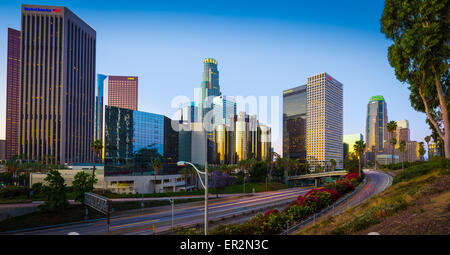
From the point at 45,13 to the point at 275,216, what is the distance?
197 meters

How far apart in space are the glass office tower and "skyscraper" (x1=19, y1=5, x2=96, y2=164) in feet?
293

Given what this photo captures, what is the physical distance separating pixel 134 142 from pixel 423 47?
269 ft

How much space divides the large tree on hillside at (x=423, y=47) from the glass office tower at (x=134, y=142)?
7492 centimetres

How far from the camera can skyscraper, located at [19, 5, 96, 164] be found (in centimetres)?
14550

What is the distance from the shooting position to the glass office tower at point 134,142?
77.9 meters

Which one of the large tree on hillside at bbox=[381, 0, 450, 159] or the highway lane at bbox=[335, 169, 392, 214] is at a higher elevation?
the large tree on hillside at bbox=[381, 0, 450, 159]

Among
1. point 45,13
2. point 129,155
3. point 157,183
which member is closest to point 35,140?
point 45,13

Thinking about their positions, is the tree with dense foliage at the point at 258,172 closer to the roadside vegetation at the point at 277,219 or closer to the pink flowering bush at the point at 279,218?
the pink flowering bush at the point at 279,218

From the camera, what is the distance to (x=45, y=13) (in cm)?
15362

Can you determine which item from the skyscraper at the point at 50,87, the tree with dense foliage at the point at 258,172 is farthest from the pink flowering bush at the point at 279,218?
the skyscraper at the point at 50,87

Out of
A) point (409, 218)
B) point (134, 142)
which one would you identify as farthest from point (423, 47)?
point (134, 142)

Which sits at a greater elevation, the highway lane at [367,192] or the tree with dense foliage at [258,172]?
the highway lane at [367,192]

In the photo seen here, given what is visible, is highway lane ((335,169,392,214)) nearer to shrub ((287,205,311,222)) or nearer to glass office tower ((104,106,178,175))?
shrub ((287,205,311,222))

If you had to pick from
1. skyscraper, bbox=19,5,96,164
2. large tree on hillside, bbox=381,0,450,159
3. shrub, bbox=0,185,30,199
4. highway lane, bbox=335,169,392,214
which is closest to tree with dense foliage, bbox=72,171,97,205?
shrub, bbox=0,185,30,199
